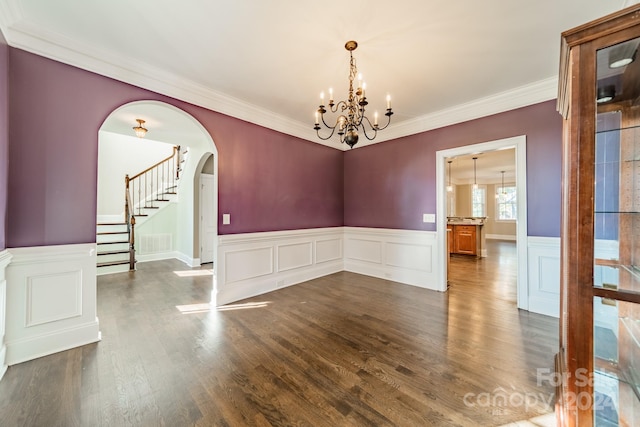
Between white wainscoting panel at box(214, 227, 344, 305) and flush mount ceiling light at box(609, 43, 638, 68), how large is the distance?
367cm

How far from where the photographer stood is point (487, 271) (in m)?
5.08

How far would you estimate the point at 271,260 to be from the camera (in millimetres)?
3967

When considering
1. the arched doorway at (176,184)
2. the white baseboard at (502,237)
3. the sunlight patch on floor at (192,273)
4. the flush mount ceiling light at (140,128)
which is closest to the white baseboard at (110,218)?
the arched doorway at (176,184)

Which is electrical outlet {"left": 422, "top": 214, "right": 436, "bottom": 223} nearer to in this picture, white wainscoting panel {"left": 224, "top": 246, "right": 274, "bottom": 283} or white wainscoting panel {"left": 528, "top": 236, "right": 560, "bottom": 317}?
white wainscoting panel {"left": 528, "top": 236, "right": 560, "bottom": 317}

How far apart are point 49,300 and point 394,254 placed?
4.45 m

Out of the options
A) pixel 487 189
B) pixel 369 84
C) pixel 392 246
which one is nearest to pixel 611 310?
pixel 369 84

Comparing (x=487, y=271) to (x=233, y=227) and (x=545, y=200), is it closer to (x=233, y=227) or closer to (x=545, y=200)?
(x=545, y=200)

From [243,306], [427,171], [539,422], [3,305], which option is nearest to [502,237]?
[427,171]

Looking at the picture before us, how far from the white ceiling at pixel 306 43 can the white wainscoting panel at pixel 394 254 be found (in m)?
2.30

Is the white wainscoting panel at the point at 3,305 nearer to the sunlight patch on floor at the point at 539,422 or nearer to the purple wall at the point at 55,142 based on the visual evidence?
the purple wall at the point at 55,142

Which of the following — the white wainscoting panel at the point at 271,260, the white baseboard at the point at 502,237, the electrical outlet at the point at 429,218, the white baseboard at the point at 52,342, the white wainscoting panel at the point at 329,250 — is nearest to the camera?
the white baseboard at the point at 52,342

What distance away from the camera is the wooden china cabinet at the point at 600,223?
1.09 m

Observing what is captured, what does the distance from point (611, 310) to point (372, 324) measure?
1.91m

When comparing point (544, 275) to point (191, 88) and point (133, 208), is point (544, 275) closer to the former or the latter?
point (191, 88)
